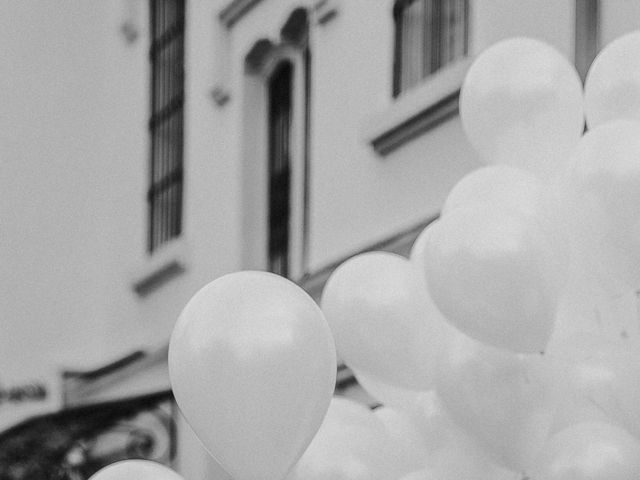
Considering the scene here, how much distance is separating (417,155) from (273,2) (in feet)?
6.52

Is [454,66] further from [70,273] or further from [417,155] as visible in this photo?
[70,273]

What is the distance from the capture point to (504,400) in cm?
408

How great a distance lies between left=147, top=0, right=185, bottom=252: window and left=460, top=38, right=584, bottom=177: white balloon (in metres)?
5.18

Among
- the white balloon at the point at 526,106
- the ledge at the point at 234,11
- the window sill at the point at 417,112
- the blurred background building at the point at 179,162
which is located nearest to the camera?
the white balloon at the point at 526,106

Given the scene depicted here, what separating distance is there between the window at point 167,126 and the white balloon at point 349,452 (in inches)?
209

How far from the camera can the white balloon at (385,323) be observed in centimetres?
Answer: 447

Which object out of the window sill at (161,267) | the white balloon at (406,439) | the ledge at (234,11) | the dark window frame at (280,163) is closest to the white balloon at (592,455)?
the white balloon at (406,439)

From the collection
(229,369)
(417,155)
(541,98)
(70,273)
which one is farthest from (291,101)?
(229,369)

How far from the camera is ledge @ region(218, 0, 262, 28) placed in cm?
883

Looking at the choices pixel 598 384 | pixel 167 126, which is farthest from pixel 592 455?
pixel 167 126

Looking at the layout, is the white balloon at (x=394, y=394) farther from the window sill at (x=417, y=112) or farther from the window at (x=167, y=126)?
the window at (x=167, y=126)

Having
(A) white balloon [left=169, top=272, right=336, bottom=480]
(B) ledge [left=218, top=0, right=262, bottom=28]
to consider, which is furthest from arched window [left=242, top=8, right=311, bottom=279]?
(A) white balloon [left=169, top=272, right=336, bottom=480]

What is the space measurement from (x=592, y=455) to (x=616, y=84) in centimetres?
91

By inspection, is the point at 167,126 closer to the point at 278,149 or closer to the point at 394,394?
the point at 278,149
